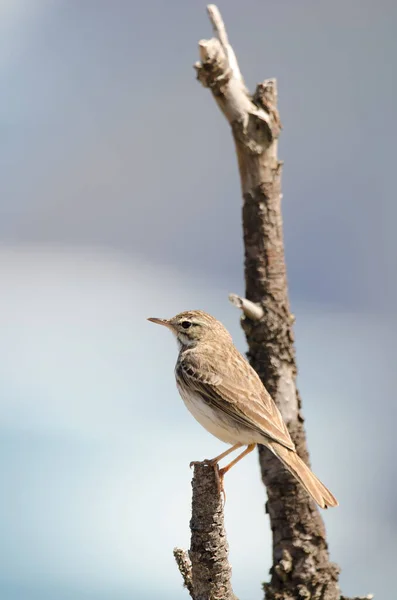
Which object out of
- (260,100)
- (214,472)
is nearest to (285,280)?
(260,100)

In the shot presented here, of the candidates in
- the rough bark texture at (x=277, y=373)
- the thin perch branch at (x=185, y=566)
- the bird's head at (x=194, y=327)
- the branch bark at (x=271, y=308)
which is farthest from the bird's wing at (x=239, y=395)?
the rough bark texture at (x=277, y=373)

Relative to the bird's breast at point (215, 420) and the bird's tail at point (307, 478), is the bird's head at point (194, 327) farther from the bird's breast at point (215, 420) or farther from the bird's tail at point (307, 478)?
the bird's tail at point (307, 478)

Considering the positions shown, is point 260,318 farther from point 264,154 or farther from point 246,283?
point 264,154

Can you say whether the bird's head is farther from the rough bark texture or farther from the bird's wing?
the rough bark texture

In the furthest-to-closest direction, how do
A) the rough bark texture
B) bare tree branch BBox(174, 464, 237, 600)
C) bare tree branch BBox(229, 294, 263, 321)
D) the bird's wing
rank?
the rough bark texture, bare tree branch BBox(229, 294, 263, 321), the bird's wing, bare tree branch BBox(174, 464, 237, 600)

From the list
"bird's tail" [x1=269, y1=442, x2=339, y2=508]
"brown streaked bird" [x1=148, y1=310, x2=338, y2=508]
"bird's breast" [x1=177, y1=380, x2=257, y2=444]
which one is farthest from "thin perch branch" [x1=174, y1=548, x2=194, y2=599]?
"bird's breast" [x1=177, y1=380, x2=257, y2=444]

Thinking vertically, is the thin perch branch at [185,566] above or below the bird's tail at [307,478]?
below
